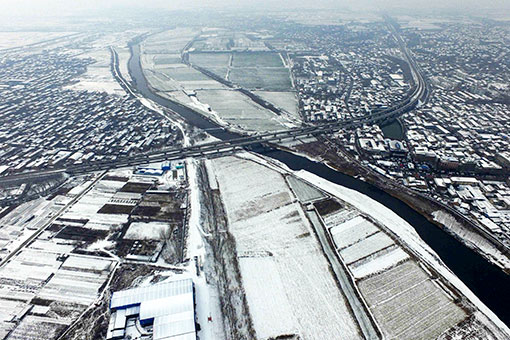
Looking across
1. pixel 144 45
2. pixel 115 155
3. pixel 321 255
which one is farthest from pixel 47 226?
pixel 144 45

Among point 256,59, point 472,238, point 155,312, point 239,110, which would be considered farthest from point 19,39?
point 472,238

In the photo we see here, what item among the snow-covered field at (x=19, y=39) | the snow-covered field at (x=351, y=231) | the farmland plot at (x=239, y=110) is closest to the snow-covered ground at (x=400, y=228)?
the snow-covered field at (x=351, y=231)

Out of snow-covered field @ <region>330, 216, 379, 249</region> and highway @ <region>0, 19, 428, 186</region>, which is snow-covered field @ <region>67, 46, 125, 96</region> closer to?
highway @ <region>0, 19, 428, 186</region>

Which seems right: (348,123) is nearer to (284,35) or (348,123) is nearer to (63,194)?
(63,194)

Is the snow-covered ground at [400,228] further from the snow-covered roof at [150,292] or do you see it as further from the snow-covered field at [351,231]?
the snow-covered roof at [150,292]

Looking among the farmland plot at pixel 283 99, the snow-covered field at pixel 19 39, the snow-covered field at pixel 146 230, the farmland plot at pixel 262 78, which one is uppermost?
the snow-covered field at pixel 19 39
